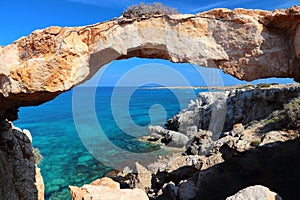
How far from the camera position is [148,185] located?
37.2 ft

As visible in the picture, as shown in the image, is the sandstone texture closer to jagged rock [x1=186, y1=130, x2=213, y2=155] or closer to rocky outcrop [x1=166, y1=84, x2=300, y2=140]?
jagged rock [x1=186, y1=130, x2=213, y2=155]

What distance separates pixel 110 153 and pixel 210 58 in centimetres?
1913

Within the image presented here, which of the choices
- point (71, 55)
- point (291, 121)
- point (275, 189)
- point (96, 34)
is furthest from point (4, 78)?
point (291, 121)

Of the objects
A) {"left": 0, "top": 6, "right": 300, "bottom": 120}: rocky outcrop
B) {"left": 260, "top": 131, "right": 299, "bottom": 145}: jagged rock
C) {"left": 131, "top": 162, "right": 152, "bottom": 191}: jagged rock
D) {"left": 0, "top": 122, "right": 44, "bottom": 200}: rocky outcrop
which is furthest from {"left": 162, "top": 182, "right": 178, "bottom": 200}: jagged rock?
{"left": 0, "top": 6, "right": 300, "bottom": 120}: rocky outcrop

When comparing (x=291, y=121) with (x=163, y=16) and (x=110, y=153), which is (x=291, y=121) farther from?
(x=110, y=153)

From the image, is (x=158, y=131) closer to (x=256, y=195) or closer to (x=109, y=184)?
(x=109, y=184)

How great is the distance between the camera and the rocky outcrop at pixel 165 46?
4246 mm

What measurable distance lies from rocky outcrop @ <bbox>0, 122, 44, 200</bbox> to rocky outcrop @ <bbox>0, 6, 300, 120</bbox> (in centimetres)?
281

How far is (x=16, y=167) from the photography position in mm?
6859

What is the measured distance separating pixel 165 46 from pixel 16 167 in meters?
5.41

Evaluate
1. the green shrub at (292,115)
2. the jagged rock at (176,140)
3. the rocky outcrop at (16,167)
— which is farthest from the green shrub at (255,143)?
the jagged rock at (176,140)

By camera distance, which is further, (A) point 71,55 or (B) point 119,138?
(B) point 119,138

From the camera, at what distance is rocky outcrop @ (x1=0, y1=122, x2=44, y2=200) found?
248 inches

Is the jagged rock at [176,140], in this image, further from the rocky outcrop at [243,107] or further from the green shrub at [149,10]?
the green shrub at [149,10]
